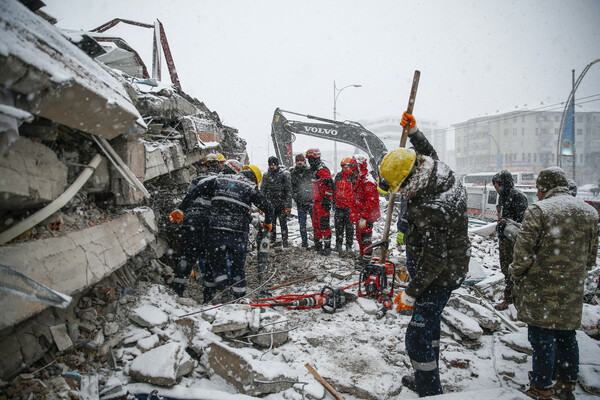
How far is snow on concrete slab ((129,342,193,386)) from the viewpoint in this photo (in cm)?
202

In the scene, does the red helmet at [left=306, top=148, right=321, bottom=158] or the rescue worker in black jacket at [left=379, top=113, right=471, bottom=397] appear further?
the red helmet at [left=306, top=148, right=321, bottom=158]

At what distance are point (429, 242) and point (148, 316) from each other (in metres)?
2.41

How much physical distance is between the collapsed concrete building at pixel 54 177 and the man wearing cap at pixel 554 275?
3.18 metres

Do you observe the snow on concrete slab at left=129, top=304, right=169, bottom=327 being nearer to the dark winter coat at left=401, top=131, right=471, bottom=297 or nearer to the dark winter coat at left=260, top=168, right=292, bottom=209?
the dark winter coat at left=401, top=131, right=471, bottom=297

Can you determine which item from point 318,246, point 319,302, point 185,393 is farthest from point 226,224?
point 318,246

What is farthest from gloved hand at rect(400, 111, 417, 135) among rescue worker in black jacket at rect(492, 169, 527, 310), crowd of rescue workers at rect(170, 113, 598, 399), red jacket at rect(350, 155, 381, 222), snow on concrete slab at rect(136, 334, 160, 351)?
snow on concrete slab at rect(136, 334, 160, 351)

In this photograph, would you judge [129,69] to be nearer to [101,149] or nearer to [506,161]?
[101,149]

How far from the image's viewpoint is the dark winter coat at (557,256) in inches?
82.9

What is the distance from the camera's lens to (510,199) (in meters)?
3.80

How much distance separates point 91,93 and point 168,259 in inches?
125

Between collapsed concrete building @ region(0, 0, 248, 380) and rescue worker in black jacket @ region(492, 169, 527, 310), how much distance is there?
167 inches

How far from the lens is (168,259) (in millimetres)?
4566

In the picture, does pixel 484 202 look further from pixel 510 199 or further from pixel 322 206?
pixel 510 199

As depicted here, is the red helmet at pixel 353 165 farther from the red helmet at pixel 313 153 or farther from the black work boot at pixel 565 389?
the black work boot at pixel 565 389
